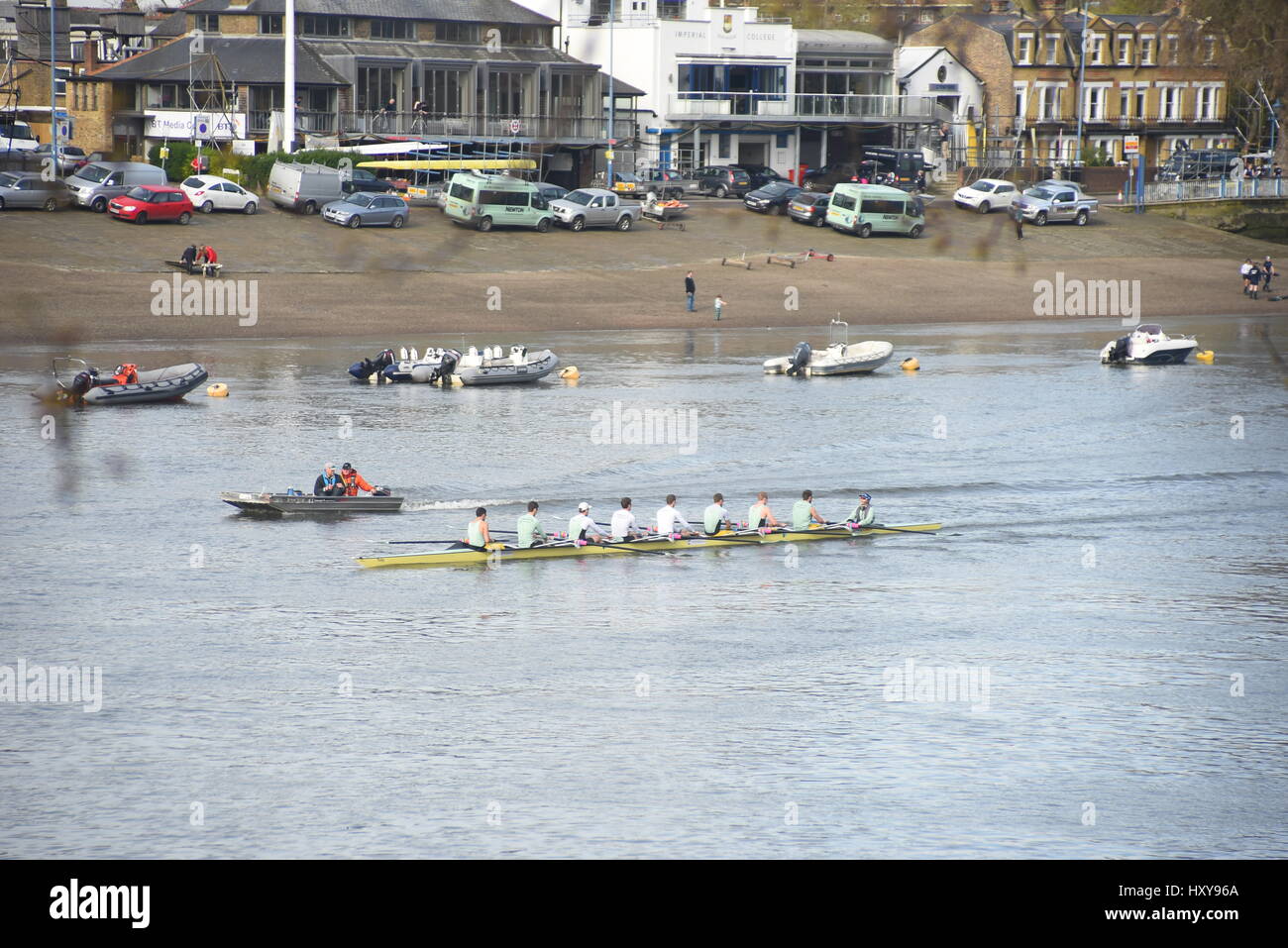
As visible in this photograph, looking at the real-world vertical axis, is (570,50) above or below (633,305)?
above

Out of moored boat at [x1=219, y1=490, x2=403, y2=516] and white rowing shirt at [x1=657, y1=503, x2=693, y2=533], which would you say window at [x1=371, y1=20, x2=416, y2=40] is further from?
white rowing shirt at [x1=657, y1=503, x2=693, y2=533]

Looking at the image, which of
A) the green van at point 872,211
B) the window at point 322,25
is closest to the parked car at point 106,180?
the window at point 322,25

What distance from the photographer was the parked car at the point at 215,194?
Answer: 65.1 metres

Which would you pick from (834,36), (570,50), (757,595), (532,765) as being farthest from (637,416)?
(834,36)

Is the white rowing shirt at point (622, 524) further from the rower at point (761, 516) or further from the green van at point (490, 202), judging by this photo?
the green van at point (490, 202)

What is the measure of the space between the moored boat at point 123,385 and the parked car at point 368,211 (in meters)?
19.7

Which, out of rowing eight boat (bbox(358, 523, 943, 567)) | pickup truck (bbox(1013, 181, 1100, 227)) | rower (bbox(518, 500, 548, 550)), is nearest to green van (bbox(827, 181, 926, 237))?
pickup truck (bbox(1013, 181, 1100, 227))

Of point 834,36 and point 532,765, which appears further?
point 834,36

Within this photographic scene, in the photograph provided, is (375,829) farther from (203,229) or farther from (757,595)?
(203,229)

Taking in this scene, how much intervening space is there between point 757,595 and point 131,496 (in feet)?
50.2

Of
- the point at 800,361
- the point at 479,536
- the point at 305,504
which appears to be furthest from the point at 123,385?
the point at 800,361

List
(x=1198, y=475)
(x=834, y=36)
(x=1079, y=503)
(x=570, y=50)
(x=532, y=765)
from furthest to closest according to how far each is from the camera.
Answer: (x=834, y=36)
(x=570, y=50)
(x=1198, y=475)
(x=1079, y=503)
(x=532, y=765)

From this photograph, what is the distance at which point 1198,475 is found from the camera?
43.6 m

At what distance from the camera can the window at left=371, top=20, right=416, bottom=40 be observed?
81.1 m
